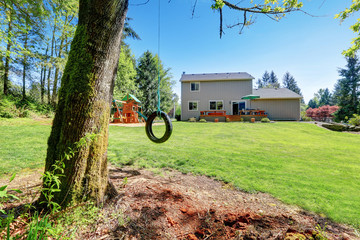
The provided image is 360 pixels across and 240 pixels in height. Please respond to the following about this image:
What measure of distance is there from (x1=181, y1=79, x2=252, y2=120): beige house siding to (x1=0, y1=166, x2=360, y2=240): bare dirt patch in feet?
57.2

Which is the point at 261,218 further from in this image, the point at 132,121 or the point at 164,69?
the point at 164,69

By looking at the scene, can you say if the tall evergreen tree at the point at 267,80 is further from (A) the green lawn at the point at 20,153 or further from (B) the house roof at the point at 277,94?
(A) the green lawn at the point at 20,153

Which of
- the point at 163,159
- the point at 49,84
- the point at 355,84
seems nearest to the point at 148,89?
the point at 49,84

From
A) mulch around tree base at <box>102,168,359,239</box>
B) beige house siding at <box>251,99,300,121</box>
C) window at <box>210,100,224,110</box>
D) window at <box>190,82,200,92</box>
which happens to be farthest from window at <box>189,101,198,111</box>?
mulch around tree base at <box>102,168,359,239</box>

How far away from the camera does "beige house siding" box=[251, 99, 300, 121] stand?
18.5 metres

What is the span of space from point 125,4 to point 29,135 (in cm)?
683

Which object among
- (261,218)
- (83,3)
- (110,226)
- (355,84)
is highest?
(355,84)

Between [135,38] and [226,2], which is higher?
[135,38]

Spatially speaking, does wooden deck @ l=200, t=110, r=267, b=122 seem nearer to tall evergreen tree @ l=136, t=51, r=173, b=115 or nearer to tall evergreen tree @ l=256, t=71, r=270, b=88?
tall evergreen tree @ l=136, t=51, r=173, b=115

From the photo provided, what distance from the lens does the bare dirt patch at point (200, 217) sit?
151 cm

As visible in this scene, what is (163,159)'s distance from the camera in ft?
13.6

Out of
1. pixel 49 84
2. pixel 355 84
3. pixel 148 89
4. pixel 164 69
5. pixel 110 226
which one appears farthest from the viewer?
pixel 164 69

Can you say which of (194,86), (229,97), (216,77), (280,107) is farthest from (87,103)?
(280,107)

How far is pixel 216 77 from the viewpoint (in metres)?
19.6
